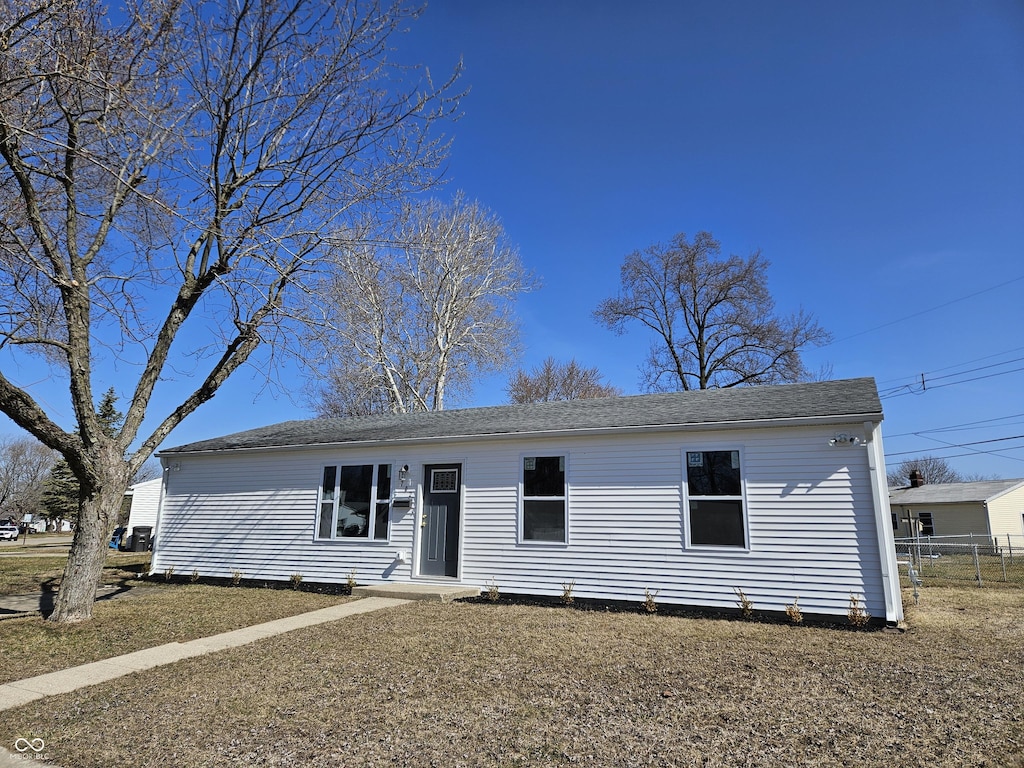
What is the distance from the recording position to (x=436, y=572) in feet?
35.2

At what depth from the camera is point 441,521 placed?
35.5 ft

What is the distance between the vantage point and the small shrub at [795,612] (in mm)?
7918

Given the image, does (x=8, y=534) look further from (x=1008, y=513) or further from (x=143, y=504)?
(x=1008, y=513)

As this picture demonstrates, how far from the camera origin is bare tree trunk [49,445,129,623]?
305 inches

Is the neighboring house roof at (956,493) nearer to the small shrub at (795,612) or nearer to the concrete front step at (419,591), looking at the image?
the small shrub at (795,612)

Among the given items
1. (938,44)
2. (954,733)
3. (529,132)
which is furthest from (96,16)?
(938,44)

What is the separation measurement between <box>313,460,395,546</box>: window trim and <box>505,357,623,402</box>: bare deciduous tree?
21157mm

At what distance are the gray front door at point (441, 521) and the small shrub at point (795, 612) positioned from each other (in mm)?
5427

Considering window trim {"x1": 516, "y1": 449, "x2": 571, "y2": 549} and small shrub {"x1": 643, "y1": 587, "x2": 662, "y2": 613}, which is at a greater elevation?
window trim {"x1": 516, "y1": 449, "x2": 571, "y2": 549}

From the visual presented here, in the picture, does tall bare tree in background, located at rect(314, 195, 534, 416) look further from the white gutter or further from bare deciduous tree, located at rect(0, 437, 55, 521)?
bare deciduous tree, located at rect(0, 437, 55, 521)

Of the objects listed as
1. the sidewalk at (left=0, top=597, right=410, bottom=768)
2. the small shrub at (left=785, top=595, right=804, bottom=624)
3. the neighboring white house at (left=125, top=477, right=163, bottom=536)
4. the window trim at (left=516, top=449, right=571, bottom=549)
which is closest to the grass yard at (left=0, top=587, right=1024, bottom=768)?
the sidewalk at (left=0, top=597, right=410, bottom=768)

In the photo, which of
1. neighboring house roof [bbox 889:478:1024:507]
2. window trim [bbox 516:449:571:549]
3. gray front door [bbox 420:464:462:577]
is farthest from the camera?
neighboring house roof [bbox 889:478:1024:507]

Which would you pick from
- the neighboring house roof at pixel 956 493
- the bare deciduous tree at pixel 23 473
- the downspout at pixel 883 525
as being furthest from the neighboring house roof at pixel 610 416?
the bare deciduous tree at pixel 23 473

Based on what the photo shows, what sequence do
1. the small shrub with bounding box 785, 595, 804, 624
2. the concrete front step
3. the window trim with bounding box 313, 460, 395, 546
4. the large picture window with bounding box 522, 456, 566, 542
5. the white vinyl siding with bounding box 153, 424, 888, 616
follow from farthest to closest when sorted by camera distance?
the window trim with bounding box 313, 460, 395, 546 → the large picture window with bounding box 522, 456, 566, 542 → the concrete front step → the white vinyl siding with bounding box 153, 424, 888, 616 → the small shrub with bounding box 785, 595, 804, 624
